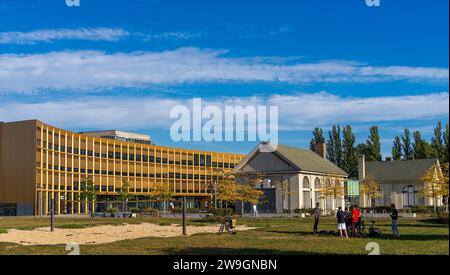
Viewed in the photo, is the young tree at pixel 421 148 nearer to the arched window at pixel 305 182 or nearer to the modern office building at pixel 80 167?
the arched window at pixel 305 182

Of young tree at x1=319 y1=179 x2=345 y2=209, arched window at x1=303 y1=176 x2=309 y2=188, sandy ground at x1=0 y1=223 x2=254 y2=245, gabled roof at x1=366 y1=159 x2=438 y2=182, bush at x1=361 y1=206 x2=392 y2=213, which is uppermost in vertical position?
gabled roof at x1=366 y1=159 x2=438 y2=182

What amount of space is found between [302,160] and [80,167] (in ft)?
152

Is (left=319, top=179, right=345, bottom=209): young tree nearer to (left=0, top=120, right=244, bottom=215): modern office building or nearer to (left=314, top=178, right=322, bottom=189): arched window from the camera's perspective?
(left=314, top=178, right=322, bottom=189): arched window

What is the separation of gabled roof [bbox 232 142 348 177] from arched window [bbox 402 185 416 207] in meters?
10.1

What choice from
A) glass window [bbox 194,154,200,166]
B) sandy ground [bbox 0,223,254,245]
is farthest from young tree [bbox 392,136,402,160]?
sandy ground [bbox 0,223,254,245]

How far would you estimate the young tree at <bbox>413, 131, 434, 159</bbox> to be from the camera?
331ft

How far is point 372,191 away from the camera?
87.4m

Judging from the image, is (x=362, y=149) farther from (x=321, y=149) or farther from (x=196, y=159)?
(x=196, y=159)

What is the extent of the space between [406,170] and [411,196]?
4.42m

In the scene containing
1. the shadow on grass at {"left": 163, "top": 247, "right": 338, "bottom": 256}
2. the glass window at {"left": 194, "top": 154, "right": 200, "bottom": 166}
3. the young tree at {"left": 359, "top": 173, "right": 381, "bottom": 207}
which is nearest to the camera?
the shadow on grass at {"left": 163, "top": 247, "right": 338, "bottom": 256}

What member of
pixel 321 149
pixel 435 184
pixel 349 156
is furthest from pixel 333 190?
pixel 349 156

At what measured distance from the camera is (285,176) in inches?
3211
